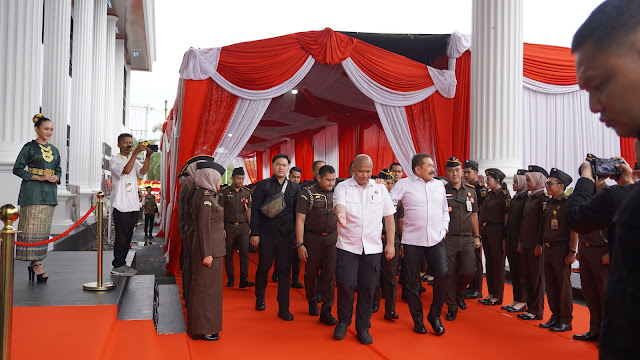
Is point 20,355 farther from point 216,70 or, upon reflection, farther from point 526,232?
point 216,70

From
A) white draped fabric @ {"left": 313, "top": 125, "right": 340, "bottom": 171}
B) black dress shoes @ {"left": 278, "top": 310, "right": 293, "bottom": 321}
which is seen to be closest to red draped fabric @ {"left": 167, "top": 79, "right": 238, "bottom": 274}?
black dress shoes @ {"left": 278, "top": 310, "right": 293, "bottom": 321}

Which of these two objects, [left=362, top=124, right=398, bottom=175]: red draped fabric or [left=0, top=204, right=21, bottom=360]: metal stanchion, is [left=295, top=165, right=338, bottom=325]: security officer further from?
[left=362, top=124, right=398, bottom=175]: red draped fabric

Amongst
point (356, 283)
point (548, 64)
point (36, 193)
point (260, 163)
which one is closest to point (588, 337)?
point (356, 283)

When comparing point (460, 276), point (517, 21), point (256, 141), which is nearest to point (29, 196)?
point (460, 276)

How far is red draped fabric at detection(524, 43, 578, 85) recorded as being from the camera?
8.07 metres

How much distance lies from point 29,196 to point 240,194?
302cm

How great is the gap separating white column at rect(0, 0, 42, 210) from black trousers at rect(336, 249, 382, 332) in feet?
12.0

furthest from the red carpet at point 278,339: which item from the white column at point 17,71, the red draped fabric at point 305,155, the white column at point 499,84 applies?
the red draped fabric at point 305,155

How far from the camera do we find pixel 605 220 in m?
1.99

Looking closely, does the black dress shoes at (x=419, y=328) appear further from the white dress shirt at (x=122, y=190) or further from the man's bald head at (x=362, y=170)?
the white dress shirt at (x=122, y=190)

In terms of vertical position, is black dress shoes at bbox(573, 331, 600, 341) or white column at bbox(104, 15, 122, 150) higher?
white column at bbox(104, 15, 122, 150)

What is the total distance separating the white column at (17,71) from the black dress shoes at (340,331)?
3.76 meters

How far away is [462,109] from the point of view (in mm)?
7848

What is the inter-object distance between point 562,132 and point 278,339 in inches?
263
